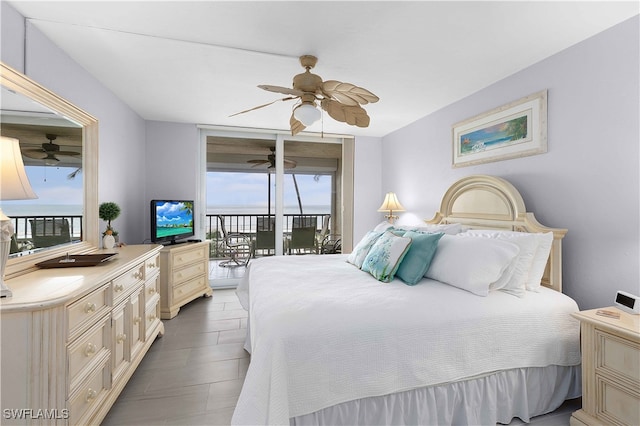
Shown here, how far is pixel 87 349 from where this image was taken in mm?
1501

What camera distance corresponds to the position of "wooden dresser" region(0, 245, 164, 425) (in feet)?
4.00

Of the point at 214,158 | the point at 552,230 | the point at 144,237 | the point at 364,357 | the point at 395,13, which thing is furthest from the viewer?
the point at 214,158

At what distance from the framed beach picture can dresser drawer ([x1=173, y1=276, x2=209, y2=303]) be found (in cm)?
345

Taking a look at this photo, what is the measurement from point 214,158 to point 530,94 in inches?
161

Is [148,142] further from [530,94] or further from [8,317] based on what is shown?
[530,94]

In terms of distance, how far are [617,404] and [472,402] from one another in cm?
71

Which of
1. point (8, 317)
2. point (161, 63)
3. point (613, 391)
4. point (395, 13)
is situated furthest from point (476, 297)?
point (161, 63)

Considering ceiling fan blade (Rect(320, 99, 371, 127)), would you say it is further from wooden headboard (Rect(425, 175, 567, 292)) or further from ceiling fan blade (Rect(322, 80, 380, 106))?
wooden headboard (Rect(425, 175, 567, 292))

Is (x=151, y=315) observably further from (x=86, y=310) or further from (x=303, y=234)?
(x=303, y=234)

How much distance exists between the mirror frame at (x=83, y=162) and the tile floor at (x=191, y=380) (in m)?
1.02

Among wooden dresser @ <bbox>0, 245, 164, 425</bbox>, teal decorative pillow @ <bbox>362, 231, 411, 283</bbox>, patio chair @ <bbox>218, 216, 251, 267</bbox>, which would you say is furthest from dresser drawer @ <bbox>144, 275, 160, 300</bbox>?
patio chair @ <bbox>218, 216, 251, 267</bbox>

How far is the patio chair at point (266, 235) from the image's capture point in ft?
15.8

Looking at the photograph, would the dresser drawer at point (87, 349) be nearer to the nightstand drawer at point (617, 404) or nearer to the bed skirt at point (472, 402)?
the bed skirt at point (472, 402)

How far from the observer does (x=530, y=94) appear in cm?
243
